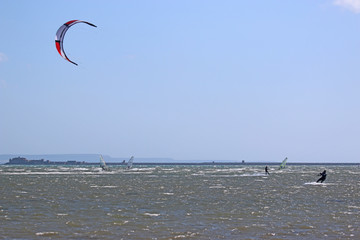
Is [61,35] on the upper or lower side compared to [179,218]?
upper

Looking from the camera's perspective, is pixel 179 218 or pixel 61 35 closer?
pixel 179 218

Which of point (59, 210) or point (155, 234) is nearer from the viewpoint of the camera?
point (155, 234)

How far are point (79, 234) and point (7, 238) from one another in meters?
2.85

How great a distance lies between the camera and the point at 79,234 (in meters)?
23.2

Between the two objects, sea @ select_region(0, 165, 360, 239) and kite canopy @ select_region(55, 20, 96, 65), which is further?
kite canopy @ select_region(55, 20, 96, 65)

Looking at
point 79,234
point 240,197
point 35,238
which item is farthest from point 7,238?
point 240,197

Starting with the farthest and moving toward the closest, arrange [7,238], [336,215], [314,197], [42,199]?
1. [314,197]
2. [42,199]
3. [336,215]
4. [7,238]

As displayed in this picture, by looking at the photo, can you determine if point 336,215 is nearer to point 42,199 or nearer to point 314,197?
point 314,197

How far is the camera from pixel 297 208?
112ft

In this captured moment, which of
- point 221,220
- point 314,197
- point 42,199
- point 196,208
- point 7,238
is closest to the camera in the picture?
point 7,238

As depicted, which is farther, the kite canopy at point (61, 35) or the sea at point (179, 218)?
the kite canopy at point (61, 35)

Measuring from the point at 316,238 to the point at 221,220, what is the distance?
655cm

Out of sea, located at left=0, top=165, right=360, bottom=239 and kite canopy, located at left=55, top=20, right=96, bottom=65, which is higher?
kite canopy, located at left=55, top=20, right=96, bottom=65

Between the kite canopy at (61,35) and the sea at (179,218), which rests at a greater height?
the kite canopy at (61,35)
